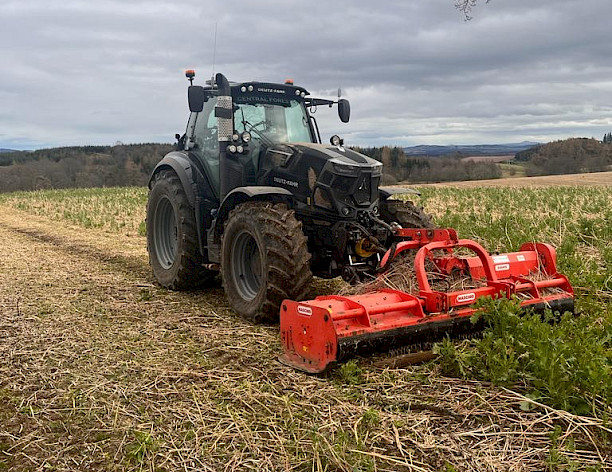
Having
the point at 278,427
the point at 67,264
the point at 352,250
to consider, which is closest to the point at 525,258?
the point at 352,250

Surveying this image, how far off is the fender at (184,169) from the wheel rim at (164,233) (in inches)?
23.5

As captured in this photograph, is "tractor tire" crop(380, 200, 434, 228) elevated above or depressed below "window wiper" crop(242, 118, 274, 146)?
below

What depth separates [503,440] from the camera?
3104mm

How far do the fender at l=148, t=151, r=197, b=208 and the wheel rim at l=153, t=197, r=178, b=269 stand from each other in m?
0.60

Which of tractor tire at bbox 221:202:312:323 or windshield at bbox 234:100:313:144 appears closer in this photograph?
tractor tire at bbox 221:202:312:323

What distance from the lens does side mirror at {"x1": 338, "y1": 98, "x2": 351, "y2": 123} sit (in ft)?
23.0

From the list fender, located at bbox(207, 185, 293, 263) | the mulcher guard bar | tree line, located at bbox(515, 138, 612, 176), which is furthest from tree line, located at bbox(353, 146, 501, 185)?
the mulcher guard bar

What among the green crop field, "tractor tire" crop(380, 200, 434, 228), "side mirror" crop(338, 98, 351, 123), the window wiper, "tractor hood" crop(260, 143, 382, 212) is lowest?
the green crop field

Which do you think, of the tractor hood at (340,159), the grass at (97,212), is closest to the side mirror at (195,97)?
the tractor hood at (340,159)

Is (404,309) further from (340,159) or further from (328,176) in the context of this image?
(340,159)

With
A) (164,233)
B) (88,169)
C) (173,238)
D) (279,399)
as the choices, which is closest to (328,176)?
(279,399)

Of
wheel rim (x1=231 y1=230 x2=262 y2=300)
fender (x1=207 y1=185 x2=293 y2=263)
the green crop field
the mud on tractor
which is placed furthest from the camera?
wheel rim (x1=231 y1=230 x2=262 y2=300)

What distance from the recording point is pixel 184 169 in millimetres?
6867

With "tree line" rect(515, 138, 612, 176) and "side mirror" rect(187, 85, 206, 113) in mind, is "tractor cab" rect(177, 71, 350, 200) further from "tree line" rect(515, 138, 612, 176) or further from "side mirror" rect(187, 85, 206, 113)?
"tree line" rect(515, 138, 612, 176)
